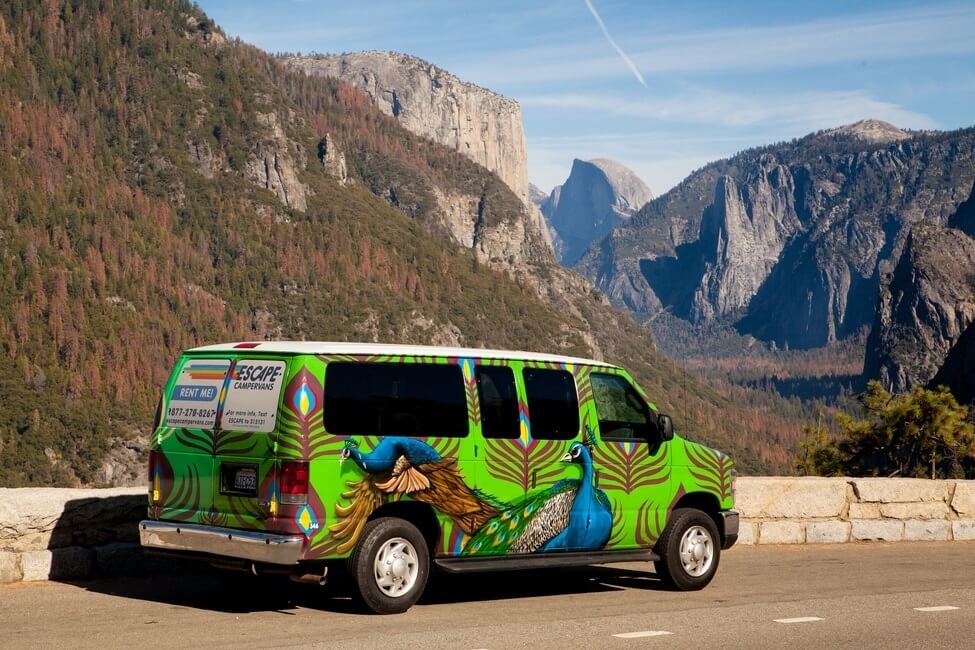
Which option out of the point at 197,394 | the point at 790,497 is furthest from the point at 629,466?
the point at 790,497

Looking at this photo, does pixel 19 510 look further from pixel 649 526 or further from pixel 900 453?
pixel 900 453

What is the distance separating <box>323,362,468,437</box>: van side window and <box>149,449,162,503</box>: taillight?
162 centimetres

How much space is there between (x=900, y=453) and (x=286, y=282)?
15911 cm

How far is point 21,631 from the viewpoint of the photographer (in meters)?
9.14

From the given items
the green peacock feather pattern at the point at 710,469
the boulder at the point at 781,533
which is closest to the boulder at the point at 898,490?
the boulder at the point at 781,533

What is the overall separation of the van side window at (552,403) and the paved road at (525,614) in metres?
1.47

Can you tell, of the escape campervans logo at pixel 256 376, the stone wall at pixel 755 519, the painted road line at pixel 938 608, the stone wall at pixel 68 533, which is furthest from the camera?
the painted road line at pixel 938 608

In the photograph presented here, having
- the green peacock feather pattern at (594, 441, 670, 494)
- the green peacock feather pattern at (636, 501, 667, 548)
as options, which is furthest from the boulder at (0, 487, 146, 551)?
the green peacock feather pattern at (636, 501, 667, 548)

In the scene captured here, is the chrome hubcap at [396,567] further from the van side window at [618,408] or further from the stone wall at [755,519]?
the stone wall at [755,519]

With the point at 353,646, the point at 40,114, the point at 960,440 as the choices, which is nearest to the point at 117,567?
the point at 353,646

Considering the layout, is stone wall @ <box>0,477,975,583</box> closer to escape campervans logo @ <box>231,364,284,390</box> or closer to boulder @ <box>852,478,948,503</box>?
boulder @ <box>852,478,948,503</box>

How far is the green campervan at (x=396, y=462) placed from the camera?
9.55 m

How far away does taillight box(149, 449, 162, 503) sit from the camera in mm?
10289

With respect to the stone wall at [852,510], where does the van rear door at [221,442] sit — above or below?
above
